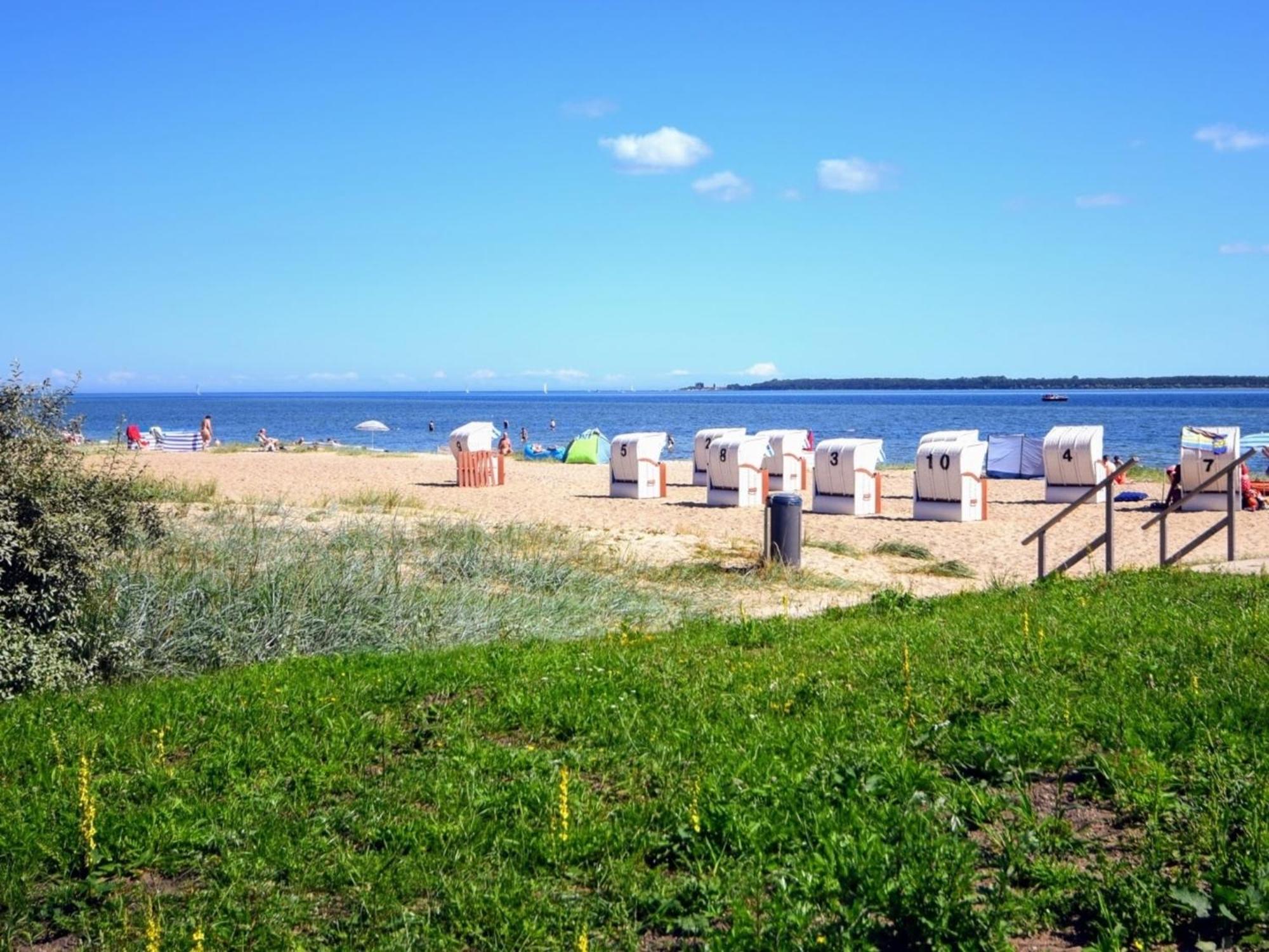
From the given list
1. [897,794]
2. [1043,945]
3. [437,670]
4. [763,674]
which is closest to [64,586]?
[437,670]

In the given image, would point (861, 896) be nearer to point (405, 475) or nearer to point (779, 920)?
point (779, 920)

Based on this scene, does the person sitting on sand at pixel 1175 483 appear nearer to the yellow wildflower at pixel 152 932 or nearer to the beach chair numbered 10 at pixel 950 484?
the beach chair numbered 10 at pixel 950 484

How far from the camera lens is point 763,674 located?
6035mm

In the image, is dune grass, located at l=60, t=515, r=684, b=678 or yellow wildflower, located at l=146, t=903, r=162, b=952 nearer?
yellow wildflower, located at l=146, t=903, r=162, b=952

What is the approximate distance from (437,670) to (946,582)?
9341 millimetres

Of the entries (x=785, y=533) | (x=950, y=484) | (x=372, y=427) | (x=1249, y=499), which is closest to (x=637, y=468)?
(x=950, y=484)

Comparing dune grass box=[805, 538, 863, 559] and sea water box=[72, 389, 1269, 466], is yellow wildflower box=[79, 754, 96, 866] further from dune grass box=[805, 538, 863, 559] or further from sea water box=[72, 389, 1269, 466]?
sea water box=[72, 389, 1269, 466]

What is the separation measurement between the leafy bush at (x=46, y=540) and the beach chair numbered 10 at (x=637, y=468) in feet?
62.6

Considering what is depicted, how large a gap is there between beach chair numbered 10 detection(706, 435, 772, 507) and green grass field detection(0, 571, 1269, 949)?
1794cm

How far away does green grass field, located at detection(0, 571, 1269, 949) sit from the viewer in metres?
3.39

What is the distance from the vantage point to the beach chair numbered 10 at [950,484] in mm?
21703

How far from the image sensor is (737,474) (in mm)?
24344

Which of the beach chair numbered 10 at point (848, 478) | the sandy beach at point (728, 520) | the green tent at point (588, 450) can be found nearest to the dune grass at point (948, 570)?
the sandy beach at point (728, 520)

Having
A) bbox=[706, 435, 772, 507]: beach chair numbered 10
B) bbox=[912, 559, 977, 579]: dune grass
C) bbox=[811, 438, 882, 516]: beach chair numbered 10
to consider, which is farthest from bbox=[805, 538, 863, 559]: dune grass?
bbox=[706, 435, 772, 507]: beach chair numbered 10
